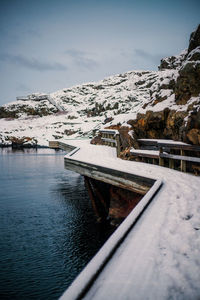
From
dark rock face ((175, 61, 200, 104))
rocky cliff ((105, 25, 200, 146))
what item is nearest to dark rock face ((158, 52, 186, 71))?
rocky cliff ((105, 25, 200, 146))

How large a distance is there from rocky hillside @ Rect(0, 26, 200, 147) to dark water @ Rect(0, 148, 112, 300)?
162 inches

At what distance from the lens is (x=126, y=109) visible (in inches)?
1810

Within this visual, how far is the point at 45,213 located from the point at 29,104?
2350 inches

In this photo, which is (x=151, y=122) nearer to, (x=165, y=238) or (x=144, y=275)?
(x=165, y=238)

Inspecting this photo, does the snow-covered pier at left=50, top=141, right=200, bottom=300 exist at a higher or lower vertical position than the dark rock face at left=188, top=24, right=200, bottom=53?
lower

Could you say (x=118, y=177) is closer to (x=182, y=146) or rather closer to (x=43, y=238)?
(x=182, y=146)

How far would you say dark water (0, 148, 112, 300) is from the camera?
5277 mm

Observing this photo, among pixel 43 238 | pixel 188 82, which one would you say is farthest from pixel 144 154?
pixel 43 238

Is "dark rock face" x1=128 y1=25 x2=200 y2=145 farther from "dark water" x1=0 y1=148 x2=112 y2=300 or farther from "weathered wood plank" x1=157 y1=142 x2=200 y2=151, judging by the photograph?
"dark water" x1=0 y1=148 x2=112 y2=300

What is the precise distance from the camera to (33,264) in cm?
594

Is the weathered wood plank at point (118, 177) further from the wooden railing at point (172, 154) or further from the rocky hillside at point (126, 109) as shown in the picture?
the rocky hillside at point (126, 109)

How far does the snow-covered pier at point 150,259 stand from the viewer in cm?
200

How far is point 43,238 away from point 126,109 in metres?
40.8

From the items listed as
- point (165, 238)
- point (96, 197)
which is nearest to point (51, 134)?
point (96, 197)
